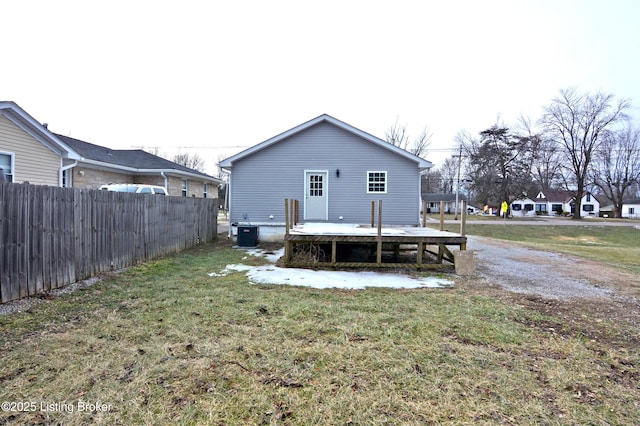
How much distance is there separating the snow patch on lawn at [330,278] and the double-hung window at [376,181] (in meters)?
5.44

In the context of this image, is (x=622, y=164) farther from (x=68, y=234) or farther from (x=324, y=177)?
(x=68, y=234)

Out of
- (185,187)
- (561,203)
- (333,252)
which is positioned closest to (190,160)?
(185,187)

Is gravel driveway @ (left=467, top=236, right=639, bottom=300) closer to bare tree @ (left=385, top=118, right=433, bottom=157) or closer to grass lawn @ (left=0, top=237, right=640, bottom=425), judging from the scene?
grass lawn @ (left=0, top=237, right=640, bottom=425)

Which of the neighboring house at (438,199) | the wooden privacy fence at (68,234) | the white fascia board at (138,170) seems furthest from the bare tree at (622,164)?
the wooden privacy fence at (68,234)

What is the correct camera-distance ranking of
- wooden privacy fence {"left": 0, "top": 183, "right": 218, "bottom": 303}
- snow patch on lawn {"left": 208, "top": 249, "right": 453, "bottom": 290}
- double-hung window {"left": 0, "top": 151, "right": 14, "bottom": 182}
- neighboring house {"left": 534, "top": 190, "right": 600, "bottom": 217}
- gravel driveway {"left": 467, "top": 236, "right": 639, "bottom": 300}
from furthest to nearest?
1. neighboring house {"left": 534, "top": 190, "right": 600, "bottom": 217}
2. double-hung window {"left": 0, "top": 151, "right": 14, "bottom": 182}
3. snow patch on lawn {"left": 208, "top": 249, "right": 453, "bottom": 290}
4. gravel driveway {"left": 467, "top": 236, "right": 639, "bottom": 300}
5. wooden privacy fence {"left": 0, "top": 183, "right": 218, "bottom": 303}

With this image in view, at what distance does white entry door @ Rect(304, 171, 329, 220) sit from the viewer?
467 inches

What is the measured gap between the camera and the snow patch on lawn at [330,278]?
5703 millimetres

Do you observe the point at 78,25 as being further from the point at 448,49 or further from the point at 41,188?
the point at 448,49

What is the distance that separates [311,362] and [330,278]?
11.3 ft

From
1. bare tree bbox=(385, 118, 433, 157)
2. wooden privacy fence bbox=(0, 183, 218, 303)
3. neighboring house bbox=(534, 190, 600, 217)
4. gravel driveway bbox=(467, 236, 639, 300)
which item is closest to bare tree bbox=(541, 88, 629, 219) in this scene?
bare tree bbox=(385, 118, 433, 157)

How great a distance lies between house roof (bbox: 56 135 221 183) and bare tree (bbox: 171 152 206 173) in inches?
1173

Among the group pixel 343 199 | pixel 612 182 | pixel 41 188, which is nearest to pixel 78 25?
pixel 41 188

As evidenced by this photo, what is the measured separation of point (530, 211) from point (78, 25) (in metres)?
66.8

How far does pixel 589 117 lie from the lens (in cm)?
3384
